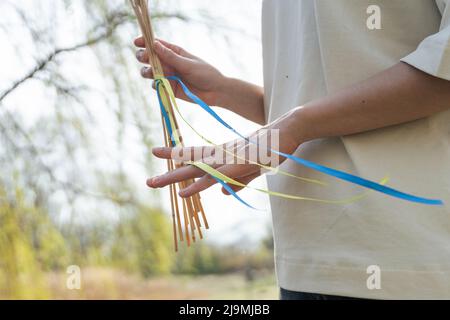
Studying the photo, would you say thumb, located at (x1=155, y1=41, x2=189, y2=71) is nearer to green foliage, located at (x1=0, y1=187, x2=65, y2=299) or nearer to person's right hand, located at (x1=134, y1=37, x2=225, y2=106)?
person's right hand, located at (x1=134, y1=37, x2=225, y2=106)

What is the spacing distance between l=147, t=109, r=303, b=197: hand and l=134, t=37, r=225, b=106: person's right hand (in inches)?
8.1

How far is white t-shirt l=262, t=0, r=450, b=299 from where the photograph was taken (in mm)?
557

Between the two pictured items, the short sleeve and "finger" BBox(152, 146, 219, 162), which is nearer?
the short sleeve

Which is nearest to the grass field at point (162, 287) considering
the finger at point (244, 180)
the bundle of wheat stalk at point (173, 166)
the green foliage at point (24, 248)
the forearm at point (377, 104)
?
the green foliage at point (24, 248)

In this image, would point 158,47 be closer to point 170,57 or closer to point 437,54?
point 170,57

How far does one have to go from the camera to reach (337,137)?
0.63 meters

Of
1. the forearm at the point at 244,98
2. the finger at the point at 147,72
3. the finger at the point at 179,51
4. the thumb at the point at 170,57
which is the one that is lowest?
the forearm at the point at 244,98

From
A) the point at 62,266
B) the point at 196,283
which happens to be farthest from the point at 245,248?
the point at 62,266

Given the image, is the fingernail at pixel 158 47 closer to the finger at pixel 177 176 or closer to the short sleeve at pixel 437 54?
the finger at pixel 177 176

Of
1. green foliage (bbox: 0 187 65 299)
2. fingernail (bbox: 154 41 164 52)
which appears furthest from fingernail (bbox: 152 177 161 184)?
green foliage (bbox: 0 187 65 299)

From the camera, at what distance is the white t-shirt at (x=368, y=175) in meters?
0.56

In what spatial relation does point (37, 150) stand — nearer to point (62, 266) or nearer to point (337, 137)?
point (62, 266)

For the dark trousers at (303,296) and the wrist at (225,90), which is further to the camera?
the wrist at (225,90)
